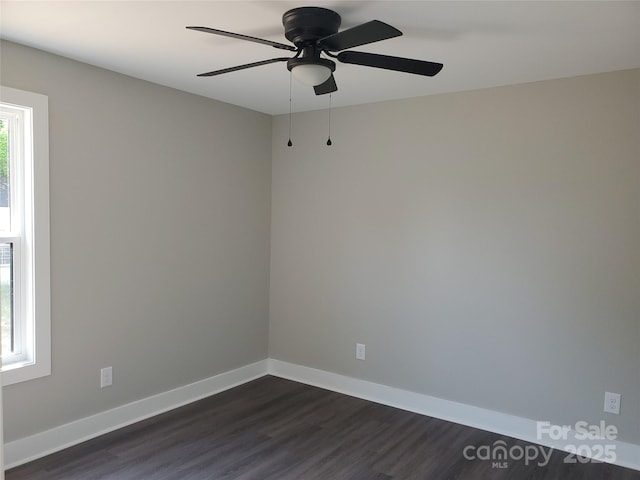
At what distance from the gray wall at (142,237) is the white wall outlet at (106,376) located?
0.04 metres

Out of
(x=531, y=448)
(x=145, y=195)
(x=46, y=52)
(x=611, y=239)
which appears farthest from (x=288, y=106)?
(x=531, y=448)

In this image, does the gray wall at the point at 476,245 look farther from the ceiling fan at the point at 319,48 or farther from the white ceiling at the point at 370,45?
the ceiling fan at the point at 319,48

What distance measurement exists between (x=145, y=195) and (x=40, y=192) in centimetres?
72

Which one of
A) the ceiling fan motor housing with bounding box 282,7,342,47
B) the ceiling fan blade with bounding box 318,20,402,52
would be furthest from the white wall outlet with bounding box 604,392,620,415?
the ceiling fan motor housing with bounding box 282,7,342,47

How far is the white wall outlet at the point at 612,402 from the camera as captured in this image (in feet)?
9.75

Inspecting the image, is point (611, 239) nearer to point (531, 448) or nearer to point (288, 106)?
point (531, 448)

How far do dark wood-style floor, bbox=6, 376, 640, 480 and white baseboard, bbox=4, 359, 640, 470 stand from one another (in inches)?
2.7

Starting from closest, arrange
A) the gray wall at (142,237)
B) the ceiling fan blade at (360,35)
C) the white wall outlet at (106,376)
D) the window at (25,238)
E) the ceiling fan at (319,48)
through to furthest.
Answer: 1. the ceiling fan blade at (360,35)
2. the ceiling fan at (319,48)
3. the window at (25,238)
4. the gray wall at (142,237)
5. the white wall outlet at (106,376)

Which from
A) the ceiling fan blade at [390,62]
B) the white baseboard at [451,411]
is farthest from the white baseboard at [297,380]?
the ceiling fan blade at [390,62]

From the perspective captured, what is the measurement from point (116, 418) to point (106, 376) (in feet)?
1.00

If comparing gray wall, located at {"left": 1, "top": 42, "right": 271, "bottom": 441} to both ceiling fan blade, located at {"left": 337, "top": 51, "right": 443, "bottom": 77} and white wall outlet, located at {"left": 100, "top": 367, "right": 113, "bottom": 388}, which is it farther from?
ceiling fan blade, located at {"left": 337, "top": 51, "right": 443, "bottom": 77}

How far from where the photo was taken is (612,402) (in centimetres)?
299

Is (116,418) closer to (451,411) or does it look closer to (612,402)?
(451,411)

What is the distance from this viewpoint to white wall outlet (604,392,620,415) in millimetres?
2973
